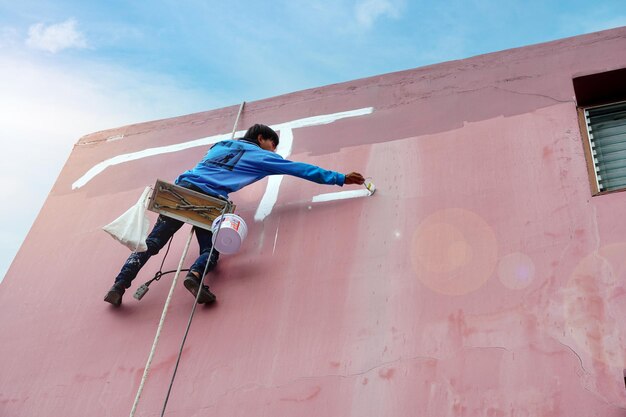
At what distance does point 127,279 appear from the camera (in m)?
4.20

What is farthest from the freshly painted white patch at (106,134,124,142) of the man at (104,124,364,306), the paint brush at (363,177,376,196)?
the paint brush at (363,177,376,196)

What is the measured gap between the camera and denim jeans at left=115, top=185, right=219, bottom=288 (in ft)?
13.8

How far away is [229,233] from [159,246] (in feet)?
1.82

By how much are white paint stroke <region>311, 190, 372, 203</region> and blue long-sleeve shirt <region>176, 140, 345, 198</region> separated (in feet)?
0.77

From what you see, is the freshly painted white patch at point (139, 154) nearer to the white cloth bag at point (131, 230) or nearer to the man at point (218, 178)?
the man at point (218, 178)

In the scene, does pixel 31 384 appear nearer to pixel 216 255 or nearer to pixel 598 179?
pixel 216 255

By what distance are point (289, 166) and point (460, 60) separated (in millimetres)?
1446

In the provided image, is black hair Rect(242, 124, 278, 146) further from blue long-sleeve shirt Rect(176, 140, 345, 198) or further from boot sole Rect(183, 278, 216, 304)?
boot sole Rect(183, 278, 216, 304)

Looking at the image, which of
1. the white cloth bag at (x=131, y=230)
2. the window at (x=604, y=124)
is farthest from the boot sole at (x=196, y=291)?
the window at (x=604, y=124)

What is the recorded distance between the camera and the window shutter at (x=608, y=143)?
3.92 metres

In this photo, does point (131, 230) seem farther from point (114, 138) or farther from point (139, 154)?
point (114, 138)

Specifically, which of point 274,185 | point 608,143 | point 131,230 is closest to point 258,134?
point 274,185

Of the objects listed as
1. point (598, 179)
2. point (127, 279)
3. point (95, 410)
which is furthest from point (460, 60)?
point (95, 410)

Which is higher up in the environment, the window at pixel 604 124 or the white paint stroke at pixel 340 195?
the window at pixel 604 124
